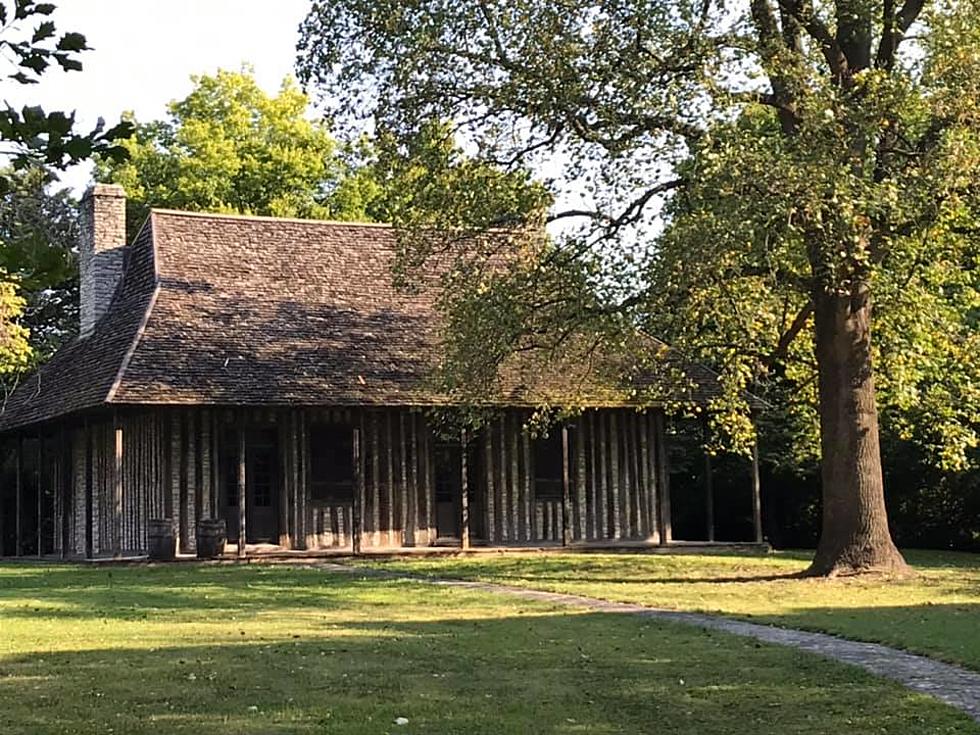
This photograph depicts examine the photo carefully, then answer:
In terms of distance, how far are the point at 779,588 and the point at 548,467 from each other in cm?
1033

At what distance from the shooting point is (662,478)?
29078mm

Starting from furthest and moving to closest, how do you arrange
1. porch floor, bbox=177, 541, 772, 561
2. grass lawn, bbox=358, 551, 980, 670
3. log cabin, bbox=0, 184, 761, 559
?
1. log cabin, bbox=0, 184, 761, 559
2. porch floor, bbox=177, 541, 772, 561
3. grass lawn, bbox=358, 551, 980, 670

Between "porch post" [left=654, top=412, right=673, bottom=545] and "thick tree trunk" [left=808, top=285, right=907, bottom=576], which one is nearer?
"thick tree trunk" [left=808, top=285, right=907, bottom=576]

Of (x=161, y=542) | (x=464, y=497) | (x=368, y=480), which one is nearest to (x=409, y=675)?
(x=161, y=542)

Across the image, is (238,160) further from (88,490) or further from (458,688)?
(458,688)

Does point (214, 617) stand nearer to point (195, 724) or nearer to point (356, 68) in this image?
point (195, 724)

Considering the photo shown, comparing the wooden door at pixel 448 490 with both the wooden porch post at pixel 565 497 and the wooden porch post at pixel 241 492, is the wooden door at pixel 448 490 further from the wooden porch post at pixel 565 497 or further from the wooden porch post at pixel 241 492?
the wooden porch post at pixel 241 492

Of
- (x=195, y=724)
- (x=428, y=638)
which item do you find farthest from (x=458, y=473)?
(x=195, y=724)

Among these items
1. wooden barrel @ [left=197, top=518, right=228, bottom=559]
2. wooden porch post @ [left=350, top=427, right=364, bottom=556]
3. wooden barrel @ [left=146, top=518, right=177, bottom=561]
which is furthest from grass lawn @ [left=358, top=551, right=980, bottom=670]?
wooden barrel @ [left=146, top=518, right=177, bottom=561]

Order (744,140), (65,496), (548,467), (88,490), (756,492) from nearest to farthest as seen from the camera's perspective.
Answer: (744,140)
(88,490)
(756,492)
(548,467)
(65,496)

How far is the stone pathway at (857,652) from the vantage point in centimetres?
993

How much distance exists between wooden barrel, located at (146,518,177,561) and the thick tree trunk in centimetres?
1172

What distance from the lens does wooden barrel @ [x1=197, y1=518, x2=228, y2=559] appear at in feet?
80.2

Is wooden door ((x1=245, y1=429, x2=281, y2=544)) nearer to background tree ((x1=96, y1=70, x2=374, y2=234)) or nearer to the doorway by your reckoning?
the doorway
